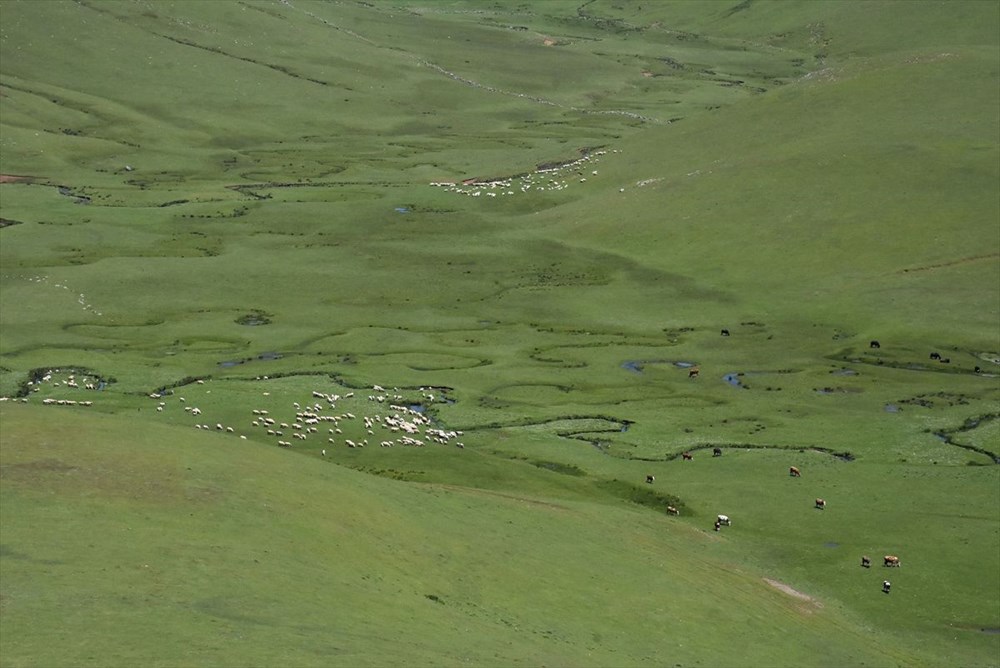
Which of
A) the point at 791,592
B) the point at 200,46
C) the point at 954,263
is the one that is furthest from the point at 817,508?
the point at 200,46

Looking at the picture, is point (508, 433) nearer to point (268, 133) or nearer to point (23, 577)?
point (23, 577)

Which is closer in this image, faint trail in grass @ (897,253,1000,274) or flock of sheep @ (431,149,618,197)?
faint trail in grass @ (897,253,1000,274)

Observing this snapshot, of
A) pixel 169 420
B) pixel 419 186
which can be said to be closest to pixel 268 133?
pixel 419 186

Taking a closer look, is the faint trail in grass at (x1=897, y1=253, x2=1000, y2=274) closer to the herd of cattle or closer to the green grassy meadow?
the green grassy meadow

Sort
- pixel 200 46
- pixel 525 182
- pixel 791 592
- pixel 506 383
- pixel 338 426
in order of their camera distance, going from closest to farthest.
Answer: pixel 791 592 < pixel 338 426 < pixel 506 383 < pixel 525 182 < pixel 200 46

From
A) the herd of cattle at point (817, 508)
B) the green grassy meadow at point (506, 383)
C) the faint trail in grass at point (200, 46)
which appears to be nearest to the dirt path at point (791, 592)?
the green grassy meadow at point (506, 383)

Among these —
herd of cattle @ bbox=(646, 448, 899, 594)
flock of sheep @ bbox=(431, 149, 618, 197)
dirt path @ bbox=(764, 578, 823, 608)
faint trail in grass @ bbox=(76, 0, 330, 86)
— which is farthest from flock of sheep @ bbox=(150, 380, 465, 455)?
faint trail in grass @ bbox=(76, 0, 330, 86)

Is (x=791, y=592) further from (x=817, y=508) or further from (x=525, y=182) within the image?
(x=525, y=182)
